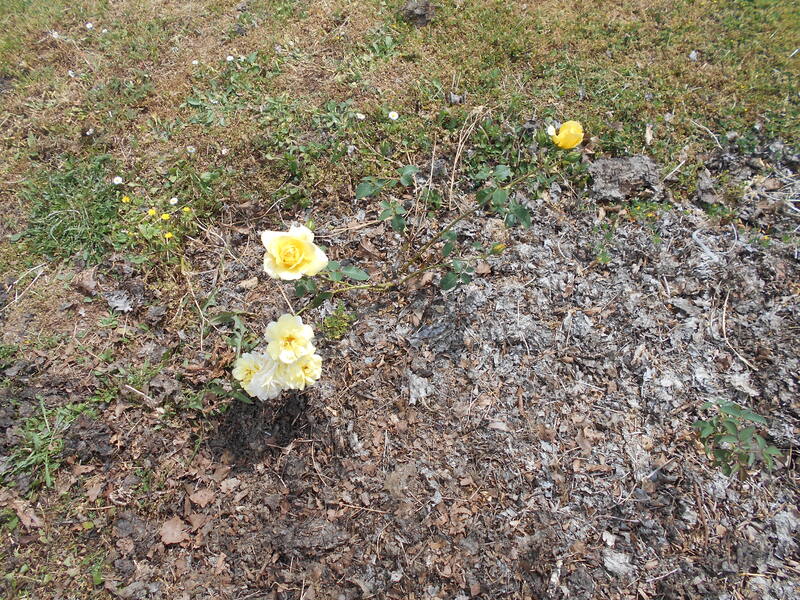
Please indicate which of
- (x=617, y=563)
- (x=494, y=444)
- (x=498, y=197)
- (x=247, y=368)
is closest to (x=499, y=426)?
(x=494, y=444)

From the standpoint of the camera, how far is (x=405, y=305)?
2.63 m

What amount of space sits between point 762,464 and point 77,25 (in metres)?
5.51

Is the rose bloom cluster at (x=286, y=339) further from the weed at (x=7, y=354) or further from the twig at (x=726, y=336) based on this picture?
the twig at (x=726, y=336)

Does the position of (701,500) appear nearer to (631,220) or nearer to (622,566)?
(622,566)

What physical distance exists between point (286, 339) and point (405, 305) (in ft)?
2.67

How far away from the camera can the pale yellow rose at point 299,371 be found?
2047mm

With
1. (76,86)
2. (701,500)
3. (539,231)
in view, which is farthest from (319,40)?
(701,500)

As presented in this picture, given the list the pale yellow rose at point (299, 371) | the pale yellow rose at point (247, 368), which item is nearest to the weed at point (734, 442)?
the pale yellow rose at point (299, 371)

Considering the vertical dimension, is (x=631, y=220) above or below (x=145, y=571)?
above

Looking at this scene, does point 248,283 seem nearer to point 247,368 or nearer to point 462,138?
point 247,368

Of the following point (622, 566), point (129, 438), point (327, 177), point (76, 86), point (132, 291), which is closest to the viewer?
point (622, 566)

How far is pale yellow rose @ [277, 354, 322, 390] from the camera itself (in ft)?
6.72

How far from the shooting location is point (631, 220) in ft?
9.30

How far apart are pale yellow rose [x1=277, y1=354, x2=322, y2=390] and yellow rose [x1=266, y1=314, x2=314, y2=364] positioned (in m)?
0.06
